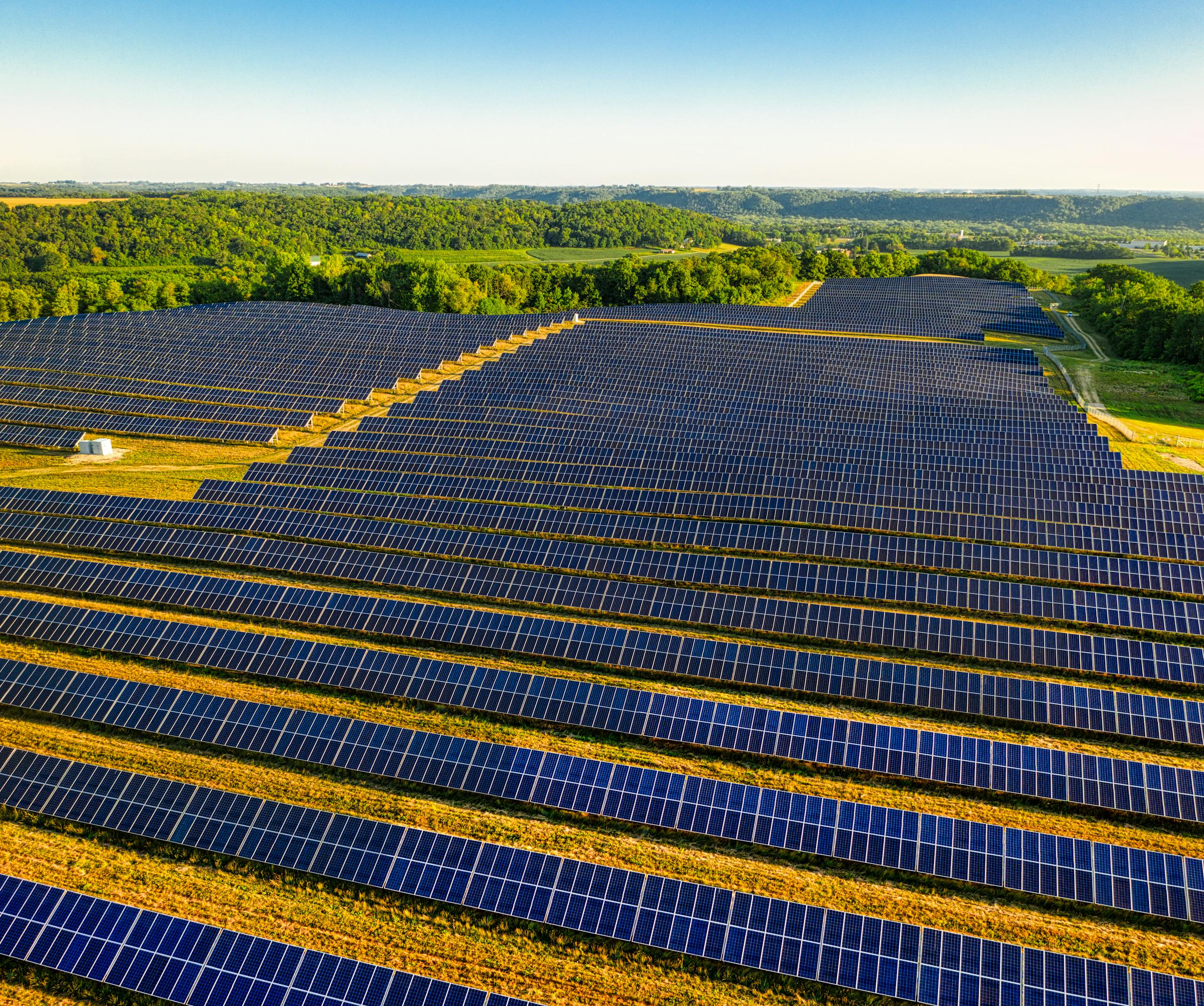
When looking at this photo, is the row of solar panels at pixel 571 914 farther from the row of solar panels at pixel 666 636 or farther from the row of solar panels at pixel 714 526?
the row of solar panels at pixel 714 526

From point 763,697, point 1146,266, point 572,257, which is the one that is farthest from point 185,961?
point 1146,266

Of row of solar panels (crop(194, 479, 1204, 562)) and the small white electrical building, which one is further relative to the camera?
the small white electrical building

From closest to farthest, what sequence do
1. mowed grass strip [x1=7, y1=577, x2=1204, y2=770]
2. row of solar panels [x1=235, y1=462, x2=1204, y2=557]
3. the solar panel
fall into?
the solar panel
mowed grass strip [x1=7, y1=577, x2=1204, y2=770]
row of solar panels [x1=235, y1=462, x2=1204, y2=557]

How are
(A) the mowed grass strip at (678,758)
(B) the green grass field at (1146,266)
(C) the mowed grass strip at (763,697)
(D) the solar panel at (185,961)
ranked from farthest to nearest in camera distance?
(B) the green grass field at (1146,266)
(C) the mowed grass strip at (763,697)
(A) the mowed grass strip at (678,758)
(D) the solar panel at (185,961)

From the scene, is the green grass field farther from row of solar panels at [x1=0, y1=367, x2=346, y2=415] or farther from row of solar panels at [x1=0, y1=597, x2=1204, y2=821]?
row of solar panels at [x1=0, y1=597, x2=1204, y2=821]

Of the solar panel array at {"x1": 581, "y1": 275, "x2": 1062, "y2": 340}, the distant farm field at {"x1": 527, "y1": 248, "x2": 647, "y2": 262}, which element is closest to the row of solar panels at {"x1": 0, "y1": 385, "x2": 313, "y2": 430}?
the solar panel array at {"x1": 581, "y1": 275, "x2": 1062, "y2": 340}

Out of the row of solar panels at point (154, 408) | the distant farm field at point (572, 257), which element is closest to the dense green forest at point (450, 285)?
the row of solar panels at point (154, 408)

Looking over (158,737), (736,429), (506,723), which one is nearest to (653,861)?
(506,723)
